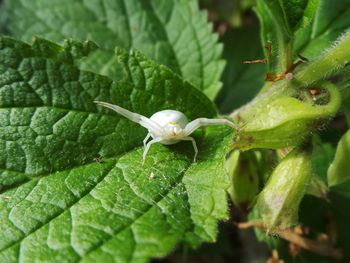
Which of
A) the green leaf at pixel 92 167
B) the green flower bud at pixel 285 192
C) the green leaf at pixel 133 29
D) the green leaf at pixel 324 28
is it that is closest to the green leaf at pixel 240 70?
the green leaf at pixel 133 29

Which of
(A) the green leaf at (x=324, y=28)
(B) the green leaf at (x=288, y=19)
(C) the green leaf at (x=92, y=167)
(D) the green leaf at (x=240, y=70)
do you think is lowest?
(D) the green leaf at (x=240, y=70)

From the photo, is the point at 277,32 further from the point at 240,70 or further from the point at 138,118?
the point at 240,70

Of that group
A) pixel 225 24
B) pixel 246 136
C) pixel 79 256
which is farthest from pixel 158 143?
pixel 225 24

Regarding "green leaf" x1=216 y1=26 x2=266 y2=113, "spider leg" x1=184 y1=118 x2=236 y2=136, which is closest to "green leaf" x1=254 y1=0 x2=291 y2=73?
"spider leg" x1=184 y1=118 x2=236 y2=136

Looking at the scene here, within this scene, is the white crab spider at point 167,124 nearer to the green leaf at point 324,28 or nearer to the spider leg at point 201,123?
the spider leg at point 201,123

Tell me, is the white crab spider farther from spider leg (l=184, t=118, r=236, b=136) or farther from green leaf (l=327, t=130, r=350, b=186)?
green leaf (l=327, t=130, r=350, b=186)
